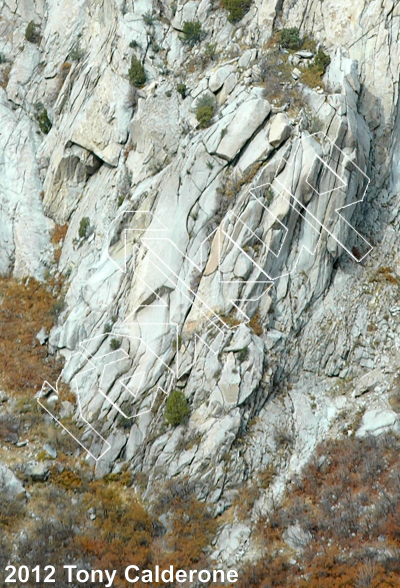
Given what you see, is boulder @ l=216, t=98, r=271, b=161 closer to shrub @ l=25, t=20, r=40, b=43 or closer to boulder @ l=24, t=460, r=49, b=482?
boulder @ l=24, t=460, r=49, b=482

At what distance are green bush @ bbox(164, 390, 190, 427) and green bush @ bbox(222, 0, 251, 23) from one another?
1940 centimetres

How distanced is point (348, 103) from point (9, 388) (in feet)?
62.8

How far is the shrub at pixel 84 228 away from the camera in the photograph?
89.5ft

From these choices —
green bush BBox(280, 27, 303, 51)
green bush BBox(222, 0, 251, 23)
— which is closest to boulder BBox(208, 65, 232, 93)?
green bush BBox(280, 27, 303, 51)

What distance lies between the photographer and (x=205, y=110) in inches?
985

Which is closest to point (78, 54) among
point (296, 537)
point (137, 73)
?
point (137, 73)

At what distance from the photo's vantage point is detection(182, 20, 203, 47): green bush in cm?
2900

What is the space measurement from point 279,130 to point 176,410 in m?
12.1

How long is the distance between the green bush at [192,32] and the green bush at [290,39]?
15.8 ft

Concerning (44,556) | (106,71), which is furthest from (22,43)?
(44,556)

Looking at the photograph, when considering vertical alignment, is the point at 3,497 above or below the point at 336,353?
below

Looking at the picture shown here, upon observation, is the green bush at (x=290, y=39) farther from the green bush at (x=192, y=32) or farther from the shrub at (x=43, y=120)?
the shrub at (x=43, y=120)

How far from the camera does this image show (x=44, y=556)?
17703mm

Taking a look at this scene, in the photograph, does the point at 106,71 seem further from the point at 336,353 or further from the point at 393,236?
the point at 336,353
